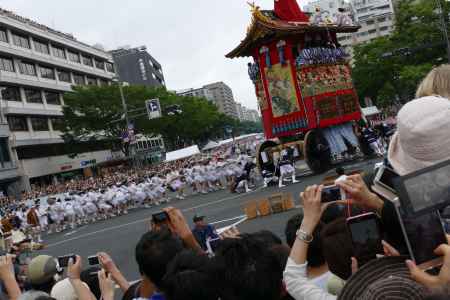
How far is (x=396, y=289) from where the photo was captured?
1.68 m

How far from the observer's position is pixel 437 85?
8.17 feet

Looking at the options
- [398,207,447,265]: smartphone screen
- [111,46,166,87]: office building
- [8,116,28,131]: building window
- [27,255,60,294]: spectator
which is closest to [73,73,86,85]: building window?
[8,116,28,131]: building window

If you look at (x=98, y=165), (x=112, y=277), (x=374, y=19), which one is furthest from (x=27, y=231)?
(x=374, y=19)

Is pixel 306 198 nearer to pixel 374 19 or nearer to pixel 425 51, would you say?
pixel 425 51

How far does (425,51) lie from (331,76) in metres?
20.5

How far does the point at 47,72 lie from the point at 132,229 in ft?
133

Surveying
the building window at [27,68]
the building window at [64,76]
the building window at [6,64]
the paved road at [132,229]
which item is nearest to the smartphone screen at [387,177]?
the paved road at [132,229]

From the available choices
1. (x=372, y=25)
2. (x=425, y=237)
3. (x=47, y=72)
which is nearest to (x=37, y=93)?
(x=47, y=72)

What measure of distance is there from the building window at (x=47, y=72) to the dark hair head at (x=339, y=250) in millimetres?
52435

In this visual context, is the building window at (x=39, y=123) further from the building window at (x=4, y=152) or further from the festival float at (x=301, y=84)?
the festival float at (x=301, y=84)

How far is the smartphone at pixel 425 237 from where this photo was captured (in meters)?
1.58

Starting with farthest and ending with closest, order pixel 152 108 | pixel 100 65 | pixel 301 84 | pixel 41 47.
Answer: pixel 100 65
pixel 41 47
pixel 152 108
pixel 301 84

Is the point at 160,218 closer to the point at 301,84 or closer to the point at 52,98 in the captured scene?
the point at 301,84

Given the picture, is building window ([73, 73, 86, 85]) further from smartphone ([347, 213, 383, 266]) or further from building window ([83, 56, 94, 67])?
smartphone ([347, 213, 383, 266])
